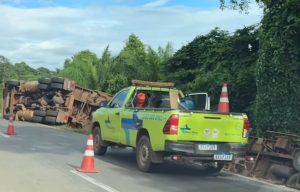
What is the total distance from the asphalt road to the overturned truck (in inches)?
575

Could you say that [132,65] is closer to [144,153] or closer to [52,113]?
[52,113]

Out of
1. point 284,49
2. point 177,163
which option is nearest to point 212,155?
point 177,163

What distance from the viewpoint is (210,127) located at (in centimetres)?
1123

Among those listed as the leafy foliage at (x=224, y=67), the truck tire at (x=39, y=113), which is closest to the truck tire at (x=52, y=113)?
the truck tire at (x=39, y=113)

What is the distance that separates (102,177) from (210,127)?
2380 mm

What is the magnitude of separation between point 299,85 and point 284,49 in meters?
1.04

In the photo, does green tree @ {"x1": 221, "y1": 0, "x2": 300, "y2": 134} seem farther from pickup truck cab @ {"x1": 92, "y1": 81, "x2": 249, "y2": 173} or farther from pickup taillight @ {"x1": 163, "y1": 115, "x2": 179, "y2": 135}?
pickup taillight @ {"x1": 163, "y1": 115, "x2": 179, "y2": 135}

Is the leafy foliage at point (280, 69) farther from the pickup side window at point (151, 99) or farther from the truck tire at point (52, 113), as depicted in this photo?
the truck tire at point (52, 113)

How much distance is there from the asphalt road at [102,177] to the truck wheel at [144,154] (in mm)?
168

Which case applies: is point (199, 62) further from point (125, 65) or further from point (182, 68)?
point (125, 65)

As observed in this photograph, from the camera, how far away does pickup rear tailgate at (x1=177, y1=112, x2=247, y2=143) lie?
1102 cm

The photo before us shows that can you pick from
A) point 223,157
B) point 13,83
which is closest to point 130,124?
point 223,157

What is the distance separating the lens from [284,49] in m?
14.7

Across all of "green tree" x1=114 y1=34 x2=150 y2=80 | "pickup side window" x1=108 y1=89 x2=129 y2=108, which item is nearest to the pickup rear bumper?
"pickup side window" x1=108 y1=89 x2=129 y2=108
